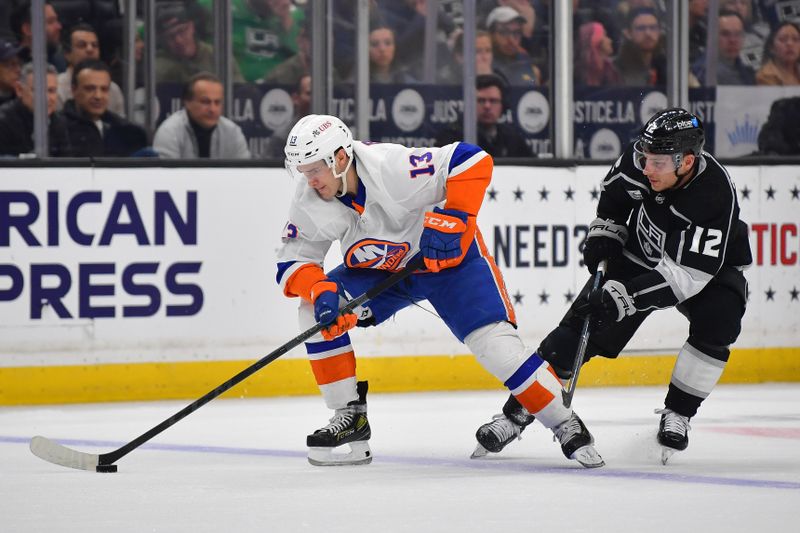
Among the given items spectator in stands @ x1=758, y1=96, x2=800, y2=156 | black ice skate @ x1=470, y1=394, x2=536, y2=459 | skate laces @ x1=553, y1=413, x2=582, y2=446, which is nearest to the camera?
skate laces @ x1=553, y1=413, x2=582, y2=446

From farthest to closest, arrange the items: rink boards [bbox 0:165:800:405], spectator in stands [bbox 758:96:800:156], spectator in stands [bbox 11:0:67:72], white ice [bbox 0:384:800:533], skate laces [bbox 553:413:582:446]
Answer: spectator in stands [bbox 758:96:800:156] → spectator in stands [bbox 11:0:67:72] → rink boards [bbox 0:165:800:405] → skate laces [bbox 553:413:582:446] → white ice [bbox 0:384:800:533]

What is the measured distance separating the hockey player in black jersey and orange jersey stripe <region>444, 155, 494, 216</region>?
415 mm

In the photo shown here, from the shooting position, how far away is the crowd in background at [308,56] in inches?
235

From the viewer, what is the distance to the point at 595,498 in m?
3.65

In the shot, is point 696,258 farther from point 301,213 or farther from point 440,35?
point 440,35

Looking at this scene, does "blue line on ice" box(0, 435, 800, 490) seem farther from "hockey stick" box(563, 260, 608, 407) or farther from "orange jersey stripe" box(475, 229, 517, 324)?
"orange jersey stripe" box(475, 229, 517, 324)

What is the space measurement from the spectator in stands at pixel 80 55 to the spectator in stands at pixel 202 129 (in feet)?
Result: 0.66

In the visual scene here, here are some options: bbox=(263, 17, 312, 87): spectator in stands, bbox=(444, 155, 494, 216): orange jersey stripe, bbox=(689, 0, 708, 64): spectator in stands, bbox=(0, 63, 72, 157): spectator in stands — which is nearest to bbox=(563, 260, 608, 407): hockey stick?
bbox=(444, 155, 494, 216): orange jersey stripe

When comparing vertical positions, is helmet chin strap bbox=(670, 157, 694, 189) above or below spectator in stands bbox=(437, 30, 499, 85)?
below

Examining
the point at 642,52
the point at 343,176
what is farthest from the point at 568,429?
the point at 642,52

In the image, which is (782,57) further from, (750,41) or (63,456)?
(63,456)

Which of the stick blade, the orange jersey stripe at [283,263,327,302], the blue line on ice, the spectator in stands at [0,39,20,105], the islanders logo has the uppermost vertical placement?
the spectator in stands at [0,39,20,105]

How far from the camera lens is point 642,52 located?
22.1 ft

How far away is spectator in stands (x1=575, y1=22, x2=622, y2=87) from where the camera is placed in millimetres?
6582
